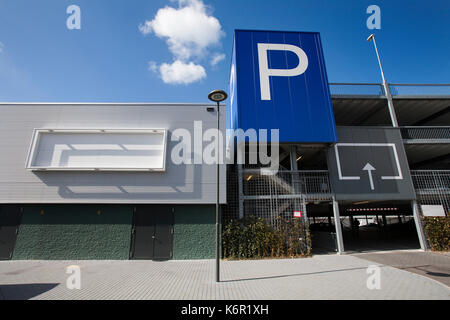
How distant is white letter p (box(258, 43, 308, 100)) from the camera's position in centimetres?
1121

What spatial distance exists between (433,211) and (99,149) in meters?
17.6

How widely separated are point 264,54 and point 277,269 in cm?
1097

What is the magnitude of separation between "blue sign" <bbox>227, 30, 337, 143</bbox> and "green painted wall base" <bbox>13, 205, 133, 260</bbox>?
25.7ft

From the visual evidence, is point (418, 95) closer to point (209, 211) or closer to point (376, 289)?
A: point (376, 289)

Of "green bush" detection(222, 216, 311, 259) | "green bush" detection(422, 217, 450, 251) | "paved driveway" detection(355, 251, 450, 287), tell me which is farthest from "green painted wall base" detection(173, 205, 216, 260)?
"green bush" detection(422, 217, 450, 251)

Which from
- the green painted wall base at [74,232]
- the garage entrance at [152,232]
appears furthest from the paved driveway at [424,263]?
the green painted wall base at [74,232]

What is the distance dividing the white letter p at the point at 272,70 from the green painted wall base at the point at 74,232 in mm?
9450

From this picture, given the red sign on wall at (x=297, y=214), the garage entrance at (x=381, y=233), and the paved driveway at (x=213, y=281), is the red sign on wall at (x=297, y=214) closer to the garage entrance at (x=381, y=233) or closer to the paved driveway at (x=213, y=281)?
the paved driveway at (x=213, y=281)

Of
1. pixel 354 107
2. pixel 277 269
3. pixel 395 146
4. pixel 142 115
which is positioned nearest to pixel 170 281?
pixel 277 269

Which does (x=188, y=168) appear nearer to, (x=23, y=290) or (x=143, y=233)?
(x=143, y=233)

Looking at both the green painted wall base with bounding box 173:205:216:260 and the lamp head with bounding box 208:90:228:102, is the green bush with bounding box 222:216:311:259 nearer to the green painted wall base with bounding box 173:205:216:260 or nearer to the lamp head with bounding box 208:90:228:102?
the green painted wall base with bounding box 173:205:216:260

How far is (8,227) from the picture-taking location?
380 inches

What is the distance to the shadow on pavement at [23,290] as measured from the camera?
5.05m
